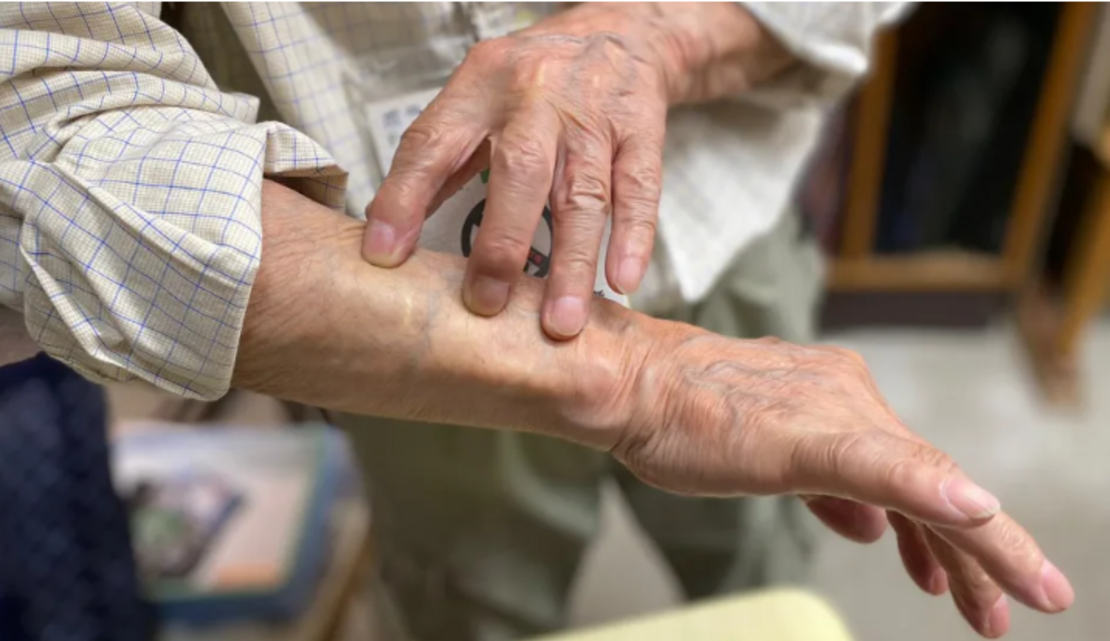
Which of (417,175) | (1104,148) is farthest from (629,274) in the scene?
(1104,148)

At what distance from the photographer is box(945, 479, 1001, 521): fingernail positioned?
1.55ft

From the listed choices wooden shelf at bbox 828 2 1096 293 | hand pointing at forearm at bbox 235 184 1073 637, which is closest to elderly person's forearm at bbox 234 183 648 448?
hand pointing at forearm at bbox 235 184 1073 637

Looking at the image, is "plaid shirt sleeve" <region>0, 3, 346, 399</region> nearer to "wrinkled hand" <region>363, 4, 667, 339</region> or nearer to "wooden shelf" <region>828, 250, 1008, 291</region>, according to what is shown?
"wrinkled hand" <region>363, 4, 667, 339</region>

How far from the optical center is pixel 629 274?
58 centimetres

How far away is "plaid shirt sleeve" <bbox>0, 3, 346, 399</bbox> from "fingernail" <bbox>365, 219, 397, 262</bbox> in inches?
2.7

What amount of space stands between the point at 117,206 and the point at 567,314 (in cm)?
26

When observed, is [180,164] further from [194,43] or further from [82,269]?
[194,43]

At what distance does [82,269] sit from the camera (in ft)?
1.66

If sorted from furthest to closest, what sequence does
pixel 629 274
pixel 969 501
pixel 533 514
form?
pixel 533 514 < pixel 629 274 < pixel 969 501

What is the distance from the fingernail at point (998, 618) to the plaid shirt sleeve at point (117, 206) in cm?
49

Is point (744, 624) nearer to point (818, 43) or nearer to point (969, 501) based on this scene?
point (969, 501)

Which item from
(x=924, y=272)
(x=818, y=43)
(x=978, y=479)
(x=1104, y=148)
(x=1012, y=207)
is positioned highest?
(x=818, y=43)

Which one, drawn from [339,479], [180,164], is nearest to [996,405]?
[339,479]

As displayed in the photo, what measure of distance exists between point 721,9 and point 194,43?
16.5 inches
